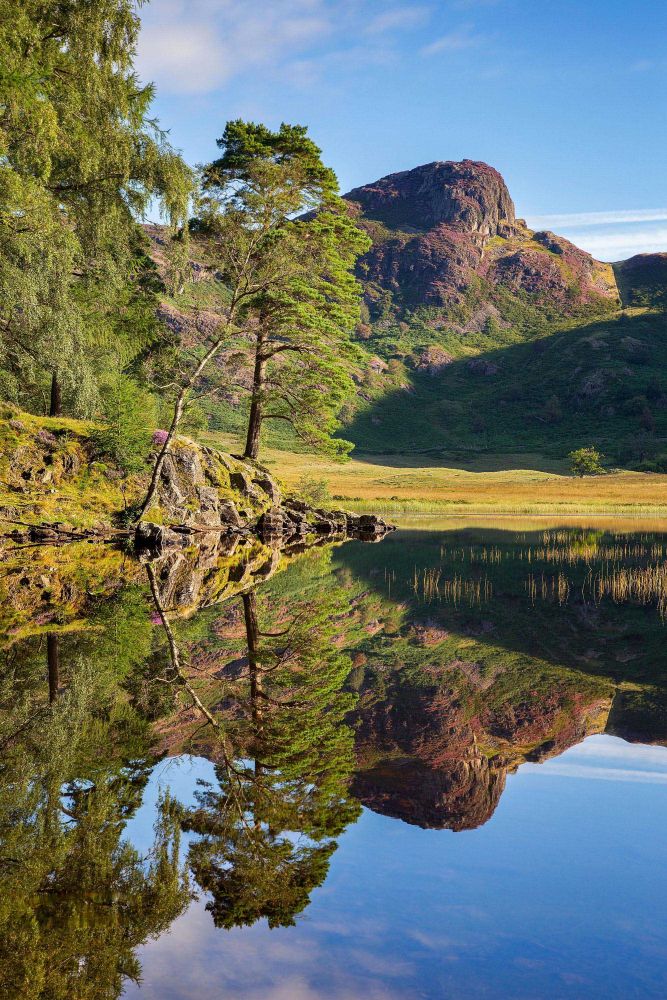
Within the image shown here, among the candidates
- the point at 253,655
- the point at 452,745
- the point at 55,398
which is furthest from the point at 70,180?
the point at 452,745

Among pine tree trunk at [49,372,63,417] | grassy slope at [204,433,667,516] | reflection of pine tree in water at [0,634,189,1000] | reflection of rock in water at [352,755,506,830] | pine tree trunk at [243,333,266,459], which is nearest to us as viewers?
reflection of pine tree in water at [0,634,189,1000]

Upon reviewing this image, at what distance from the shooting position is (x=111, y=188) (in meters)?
29.7

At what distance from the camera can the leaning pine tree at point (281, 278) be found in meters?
34.2

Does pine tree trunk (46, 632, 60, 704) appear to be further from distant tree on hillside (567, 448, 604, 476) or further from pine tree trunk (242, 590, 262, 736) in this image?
distant tree on hillside (567, 448, 604, 476)

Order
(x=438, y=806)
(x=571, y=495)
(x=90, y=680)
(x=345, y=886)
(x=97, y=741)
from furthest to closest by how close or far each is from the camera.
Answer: (x=571, y=495)
(x=90, y=680)
(x=97, y=741)
(x=438, y=806)
(x=345, y=886)

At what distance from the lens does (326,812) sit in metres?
6.32

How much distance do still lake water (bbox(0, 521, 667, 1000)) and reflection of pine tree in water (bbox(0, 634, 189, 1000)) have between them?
19mm

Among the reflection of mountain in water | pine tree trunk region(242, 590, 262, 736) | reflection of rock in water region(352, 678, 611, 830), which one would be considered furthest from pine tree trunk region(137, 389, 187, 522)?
reflection of rock in water region(352, 678, 611, 830)

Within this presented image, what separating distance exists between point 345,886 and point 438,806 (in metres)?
1.59

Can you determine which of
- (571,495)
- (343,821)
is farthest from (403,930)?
(571,495)

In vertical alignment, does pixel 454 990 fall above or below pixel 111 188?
below

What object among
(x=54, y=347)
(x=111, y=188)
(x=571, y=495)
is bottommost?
(x=571, y=495)

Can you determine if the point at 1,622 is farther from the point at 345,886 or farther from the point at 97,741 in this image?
the point at 345,886

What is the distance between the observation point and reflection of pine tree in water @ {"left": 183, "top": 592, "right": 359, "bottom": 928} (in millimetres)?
5121
